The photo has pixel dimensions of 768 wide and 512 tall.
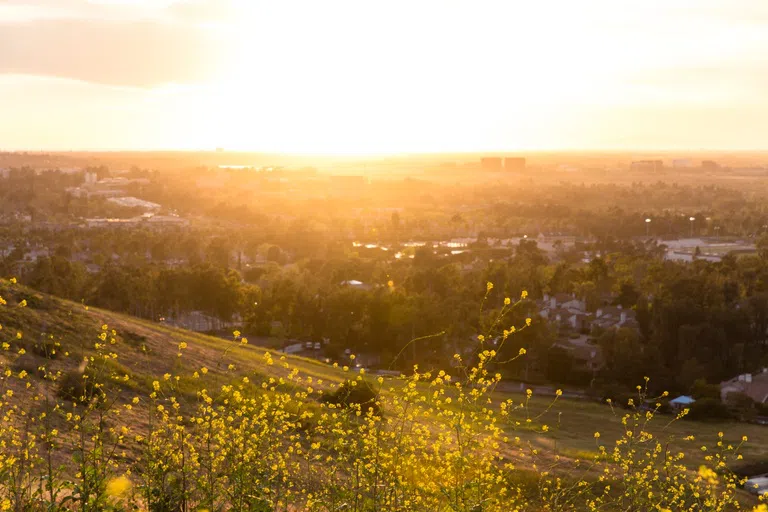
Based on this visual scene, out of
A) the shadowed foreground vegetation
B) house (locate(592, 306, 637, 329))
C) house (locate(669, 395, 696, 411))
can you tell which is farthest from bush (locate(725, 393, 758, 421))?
house (locate(592, 306, 637, 329))

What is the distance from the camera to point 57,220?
6738 cm

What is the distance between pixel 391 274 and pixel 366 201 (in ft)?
219

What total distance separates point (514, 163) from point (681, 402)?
16929 centimetres

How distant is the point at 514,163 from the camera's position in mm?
188625

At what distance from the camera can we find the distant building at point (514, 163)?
186 m

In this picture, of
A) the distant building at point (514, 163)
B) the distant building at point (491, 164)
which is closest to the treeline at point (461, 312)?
the distant building at point (491, 164)

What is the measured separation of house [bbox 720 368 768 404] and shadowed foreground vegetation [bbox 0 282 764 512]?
17.5ft

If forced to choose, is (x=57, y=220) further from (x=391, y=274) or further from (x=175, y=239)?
(x=391, y=274)

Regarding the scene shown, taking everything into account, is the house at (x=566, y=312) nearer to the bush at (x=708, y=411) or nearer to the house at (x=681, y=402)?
the house at (x=681, y=402)

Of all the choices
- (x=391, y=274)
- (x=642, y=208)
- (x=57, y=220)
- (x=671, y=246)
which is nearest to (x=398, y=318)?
(x=391, y=274)

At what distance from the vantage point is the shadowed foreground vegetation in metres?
5.23

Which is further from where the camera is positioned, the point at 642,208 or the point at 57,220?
the point at 642,208

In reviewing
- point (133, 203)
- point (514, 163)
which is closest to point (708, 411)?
point (133, 203)

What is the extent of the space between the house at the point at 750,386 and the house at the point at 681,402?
1.04 metres
